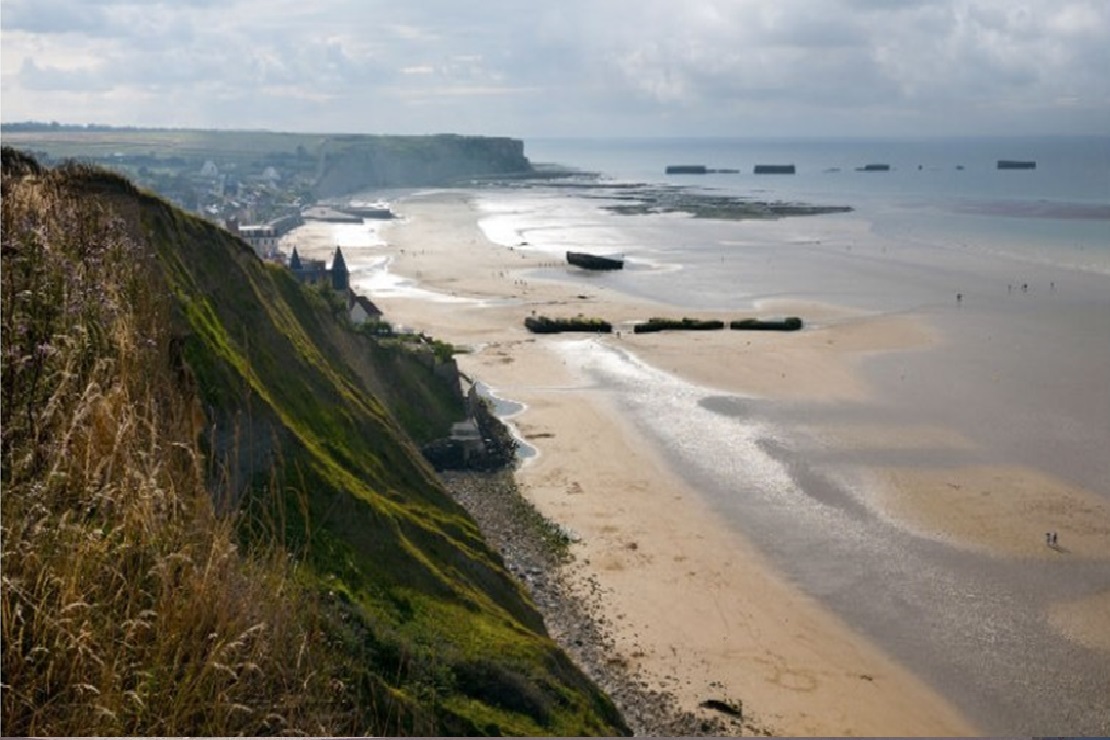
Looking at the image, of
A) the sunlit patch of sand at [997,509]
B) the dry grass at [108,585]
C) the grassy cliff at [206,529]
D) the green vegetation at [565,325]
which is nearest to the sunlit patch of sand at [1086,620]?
the sunlit patch of sand at [997,509]

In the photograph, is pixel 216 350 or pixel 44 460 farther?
pixel 216 350

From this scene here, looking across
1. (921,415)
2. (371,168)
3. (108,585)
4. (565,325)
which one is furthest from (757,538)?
(371,168)

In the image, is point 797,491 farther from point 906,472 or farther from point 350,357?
point 350,357

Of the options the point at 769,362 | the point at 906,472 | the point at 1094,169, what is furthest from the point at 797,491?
the point at 1094,169

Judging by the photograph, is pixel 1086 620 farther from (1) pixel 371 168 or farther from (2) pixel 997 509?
(1) pixel 371 168

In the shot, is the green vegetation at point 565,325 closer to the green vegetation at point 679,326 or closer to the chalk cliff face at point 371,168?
the green vegetation at point 679,326

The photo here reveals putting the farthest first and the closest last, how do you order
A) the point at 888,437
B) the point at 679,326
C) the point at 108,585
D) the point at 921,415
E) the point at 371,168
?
the point at 371,168 < the point at 679,326 < the point at 921,415 < the point at 888,437 < the point at 108,585
